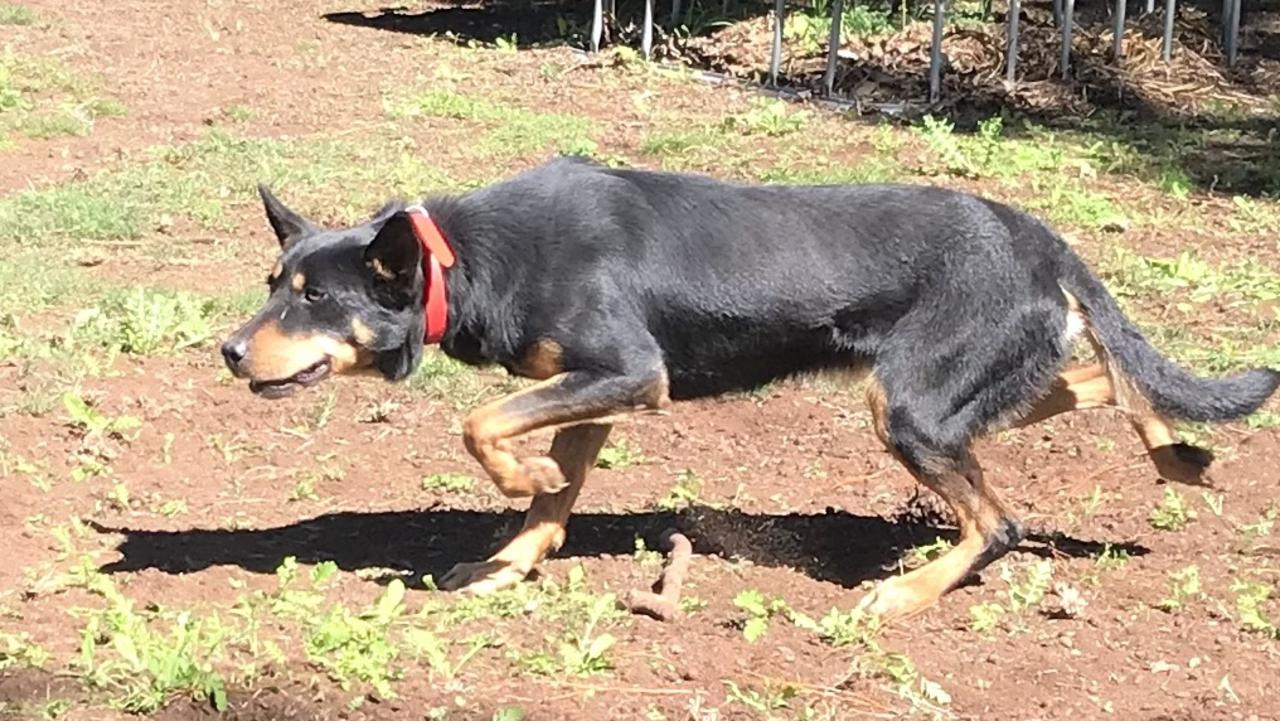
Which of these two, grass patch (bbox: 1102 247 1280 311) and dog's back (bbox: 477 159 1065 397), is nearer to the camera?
dog's back (bbox: 477 159 1065 397)

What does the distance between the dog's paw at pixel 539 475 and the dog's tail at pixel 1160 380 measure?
5.69 ft

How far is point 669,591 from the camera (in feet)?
18.4

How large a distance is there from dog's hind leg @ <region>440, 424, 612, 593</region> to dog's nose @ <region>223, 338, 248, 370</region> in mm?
981

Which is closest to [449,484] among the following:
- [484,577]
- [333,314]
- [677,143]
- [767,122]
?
[484,577]

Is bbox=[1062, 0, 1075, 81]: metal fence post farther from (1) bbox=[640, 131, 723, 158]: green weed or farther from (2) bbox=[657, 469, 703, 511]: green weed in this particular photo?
(2) bbox=[657, 469, 703, 511]: green weed

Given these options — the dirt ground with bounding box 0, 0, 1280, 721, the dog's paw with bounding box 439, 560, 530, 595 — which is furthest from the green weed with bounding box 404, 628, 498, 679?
the dog's paw with bounding box 439, 560, 530, 595

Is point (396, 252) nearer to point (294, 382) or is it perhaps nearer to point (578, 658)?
point (294, 382)

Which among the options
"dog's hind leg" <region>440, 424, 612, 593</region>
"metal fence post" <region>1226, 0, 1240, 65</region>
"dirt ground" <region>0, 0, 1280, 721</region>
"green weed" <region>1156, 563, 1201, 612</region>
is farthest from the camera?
"metal fence post" <region>1226, 0, 1240, 65</region>

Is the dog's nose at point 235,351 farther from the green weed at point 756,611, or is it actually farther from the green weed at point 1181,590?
the green weed at point 1181,590

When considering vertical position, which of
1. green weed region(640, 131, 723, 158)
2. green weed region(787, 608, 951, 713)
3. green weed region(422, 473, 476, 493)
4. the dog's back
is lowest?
green weed region(422, 473, 476, 493)

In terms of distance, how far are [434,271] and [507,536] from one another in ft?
3.64

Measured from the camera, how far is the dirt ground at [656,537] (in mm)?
4941

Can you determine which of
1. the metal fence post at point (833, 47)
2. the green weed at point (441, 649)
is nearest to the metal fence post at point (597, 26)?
the metal fence post at point (833, 47)

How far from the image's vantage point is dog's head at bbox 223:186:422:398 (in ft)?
18.0
